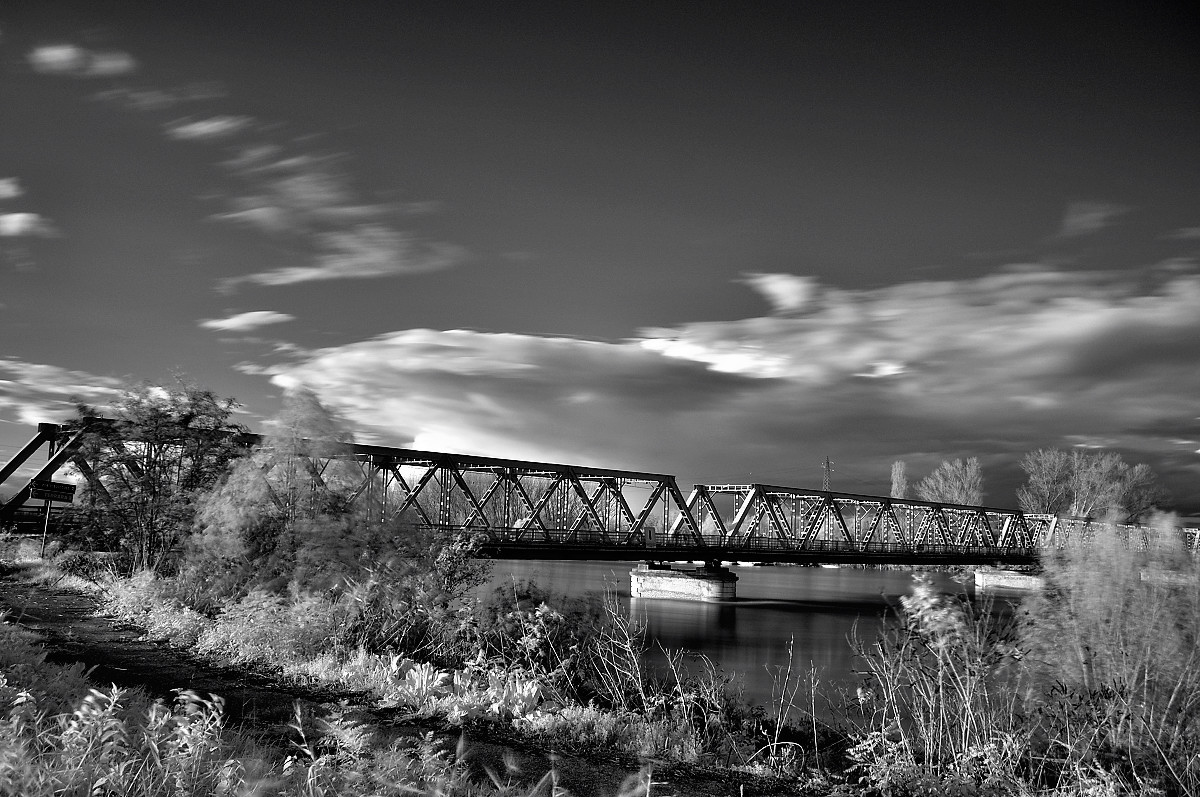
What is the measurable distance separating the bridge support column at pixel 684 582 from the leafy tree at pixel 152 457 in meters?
50.4

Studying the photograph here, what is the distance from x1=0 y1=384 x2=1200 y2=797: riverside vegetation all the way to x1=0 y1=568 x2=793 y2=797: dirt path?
30 centimetres

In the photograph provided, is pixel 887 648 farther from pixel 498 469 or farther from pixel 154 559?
pixel 498 469

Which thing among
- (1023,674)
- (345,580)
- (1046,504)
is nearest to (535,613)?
(345,580)

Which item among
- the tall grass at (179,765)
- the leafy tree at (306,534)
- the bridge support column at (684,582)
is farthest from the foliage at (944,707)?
the bridge support column at (684,582)

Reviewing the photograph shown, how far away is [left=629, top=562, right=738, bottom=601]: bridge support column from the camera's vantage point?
69.5m

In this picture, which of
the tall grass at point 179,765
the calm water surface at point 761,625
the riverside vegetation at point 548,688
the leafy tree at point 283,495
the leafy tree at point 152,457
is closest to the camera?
the tall grass at point 179,765

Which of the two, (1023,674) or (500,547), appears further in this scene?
(500,547)

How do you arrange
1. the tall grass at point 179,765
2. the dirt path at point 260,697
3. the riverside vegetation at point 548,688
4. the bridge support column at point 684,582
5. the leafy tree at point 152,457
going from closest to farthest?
the tall grass at point 179,765 < the riverside vegetation at point 548,688 < the dirt path at point 260,697 < the leafy tree at point 152,457 < the bridge support column at point 684,582

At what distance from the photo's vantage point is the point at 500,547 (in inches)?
2206

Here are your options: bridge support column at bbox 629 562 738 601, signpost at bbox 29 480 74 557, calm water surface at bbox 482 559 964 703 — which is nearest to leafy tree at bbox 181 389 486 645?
calm water surface at bbox 482 559 964 703

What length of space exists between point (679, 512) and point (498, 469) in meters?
22.5

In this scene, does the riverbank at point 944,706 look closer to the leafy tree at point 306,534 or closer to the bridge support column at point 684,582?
the leafy tree at point 306,534

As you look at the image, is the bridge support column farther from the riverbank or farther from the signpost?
the riverbank

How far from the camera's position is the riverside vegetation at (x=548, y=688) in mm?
6004
